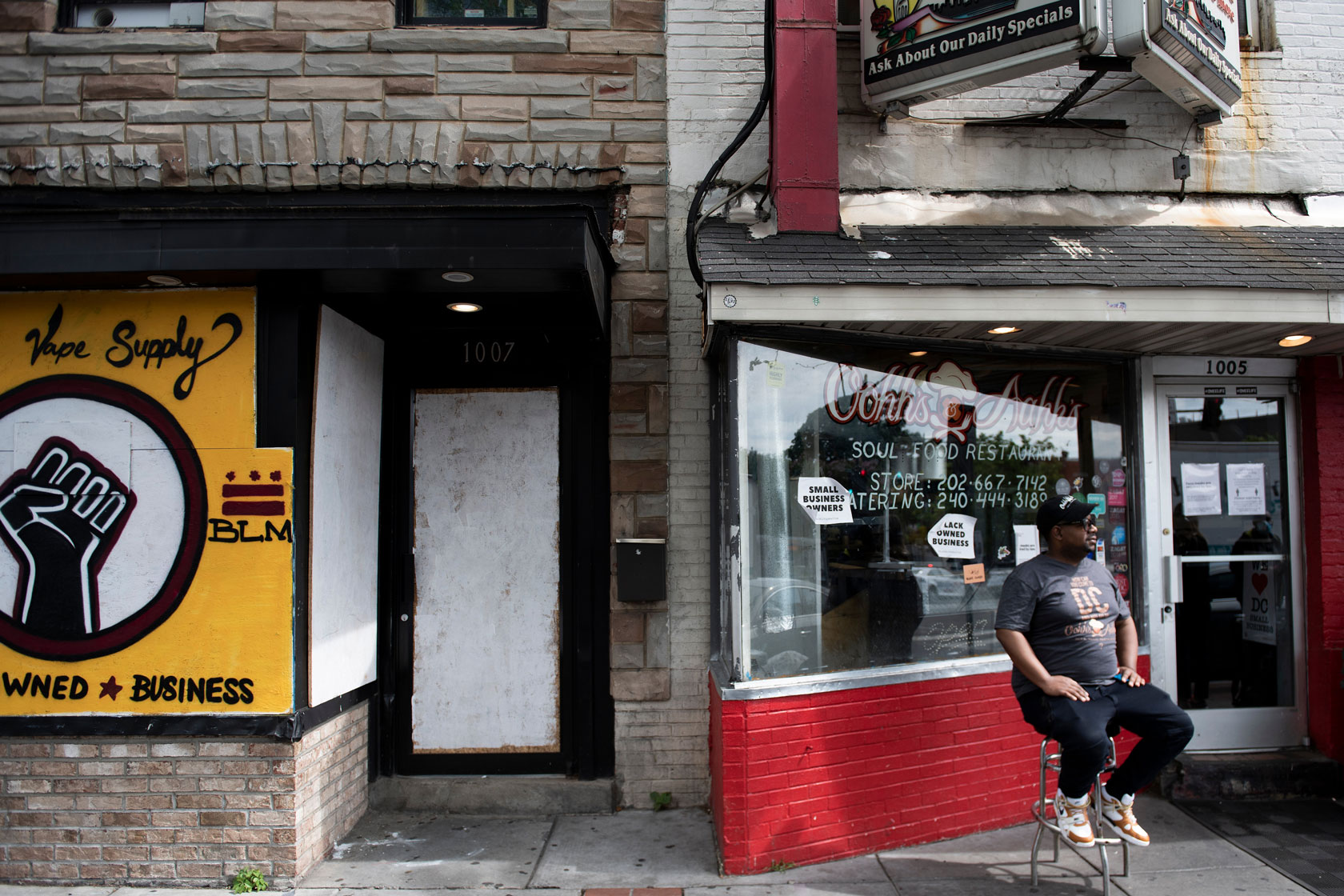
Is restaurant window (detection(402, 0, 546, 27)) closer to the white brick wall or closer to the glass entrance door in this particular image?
the white brick wall

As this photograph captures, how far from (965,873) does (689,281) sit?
3.61m

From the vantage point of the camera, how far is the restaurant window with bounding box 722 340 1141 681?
4.36 meters

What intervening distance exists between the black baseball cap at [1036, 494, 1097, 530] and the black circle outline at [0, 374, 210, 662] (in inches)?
166

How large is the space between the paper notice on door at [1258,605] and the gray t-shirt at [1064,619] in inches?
86.6

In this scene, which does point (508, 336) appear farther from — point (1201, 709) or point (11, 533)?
point (1201, 709)

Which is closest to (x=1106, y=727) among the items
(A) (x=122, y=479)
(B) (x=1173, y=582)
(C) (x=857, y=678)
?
(C) (x=857, y=678)

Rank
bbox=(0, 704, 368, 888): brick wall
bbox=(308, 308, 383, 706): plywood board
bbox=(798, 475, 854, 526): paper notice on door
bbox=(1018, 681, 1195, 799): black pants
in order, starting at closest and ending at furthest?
1. bbox=(1018, 681, 1195, 799): black pants
2. bbox=(0, 704, 368, 888): brick wall
3. bbox=(308, 308, 383, 706): plywood board
4. bbox=(798, 475, 854, 526): paper notice on door

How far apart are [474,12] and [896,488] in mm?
4122

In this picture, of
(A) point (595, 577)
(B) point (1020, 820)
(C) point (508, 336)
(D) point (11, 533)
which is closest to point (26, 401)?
(D) point (11, 533)

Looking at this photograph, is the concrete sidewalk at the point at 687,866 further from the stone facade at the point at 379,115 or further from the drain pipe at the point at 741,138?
the drain pipe at the point at 741,138

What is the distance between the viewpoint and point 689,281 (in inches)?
201

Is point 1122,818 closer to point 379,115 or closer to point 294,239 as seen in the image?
point 294,239

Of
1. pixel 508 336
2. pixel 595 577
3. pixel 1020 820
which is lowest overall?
pixel 1020 820

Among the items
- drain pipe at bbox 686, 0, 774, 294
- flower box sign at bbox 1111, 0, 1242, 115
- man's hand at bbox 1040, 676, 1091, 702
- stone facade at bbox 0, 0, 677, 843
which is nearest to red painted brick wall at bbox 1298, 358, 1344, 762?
flower box sign at bbox 1111, 0, 1242, 115
